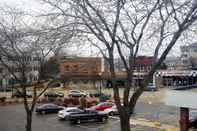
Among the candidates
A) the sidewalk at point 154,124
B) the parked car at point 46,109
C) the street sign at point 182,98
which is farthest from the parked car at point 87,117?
the street sign at point 182,98

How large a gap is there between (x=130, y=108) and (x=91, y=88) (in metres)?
61.6

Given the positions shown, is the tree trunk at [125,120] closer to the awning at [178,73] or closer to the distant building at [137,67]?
the distant building at [137,67]

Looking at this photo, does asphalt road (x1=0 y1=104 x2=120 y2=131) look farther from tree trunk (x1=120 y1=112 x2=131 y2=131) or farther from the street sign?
tree trunk (x1=120 y1=112 x2=131 y2=131)

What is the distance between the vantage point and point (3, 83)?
3290 inches

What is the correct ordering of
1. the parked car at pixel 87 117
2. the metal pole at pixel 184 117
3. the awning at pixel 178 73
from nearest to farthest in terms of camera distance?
the metal pole at pixel 184 117 → the parked car at pixel 87 117 → the awning at pixel 178 73

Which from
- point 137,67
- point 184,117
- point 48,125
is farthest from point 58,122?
point 184,117

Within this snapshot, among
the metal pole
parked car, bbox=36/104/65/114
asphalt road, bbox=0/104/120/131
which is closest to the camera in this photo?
the metal pole

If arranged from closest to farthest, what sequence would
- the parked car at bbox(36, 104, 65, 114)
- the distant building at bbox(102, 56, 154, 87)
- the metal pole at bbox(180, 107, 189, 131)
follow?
the distant building at bbox(102, 56, 154, 87), the metal pole at bbox(180, 107, 189, 131), the parked car at bbox(36, 104, 65, 114)

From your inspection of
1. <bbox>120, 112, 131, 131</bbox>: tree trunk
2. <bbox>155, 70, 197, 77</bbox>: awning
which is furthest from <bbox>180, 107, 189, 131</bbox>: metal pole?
<bbox>155, 70, 197, 77</bbox>: awning

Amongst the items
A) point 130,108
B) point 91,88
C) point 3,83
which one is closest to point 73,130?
point 130,108

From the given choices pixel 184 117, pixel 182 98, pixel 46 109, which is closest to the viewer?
pixel 182 98

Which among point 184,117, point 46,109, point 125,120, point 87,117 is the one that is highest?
point 125,120

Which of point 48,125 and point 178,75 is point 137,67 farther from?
point 178,75

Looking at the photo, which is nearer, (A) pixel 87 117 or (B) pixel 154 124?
(B) pixel 154 124
